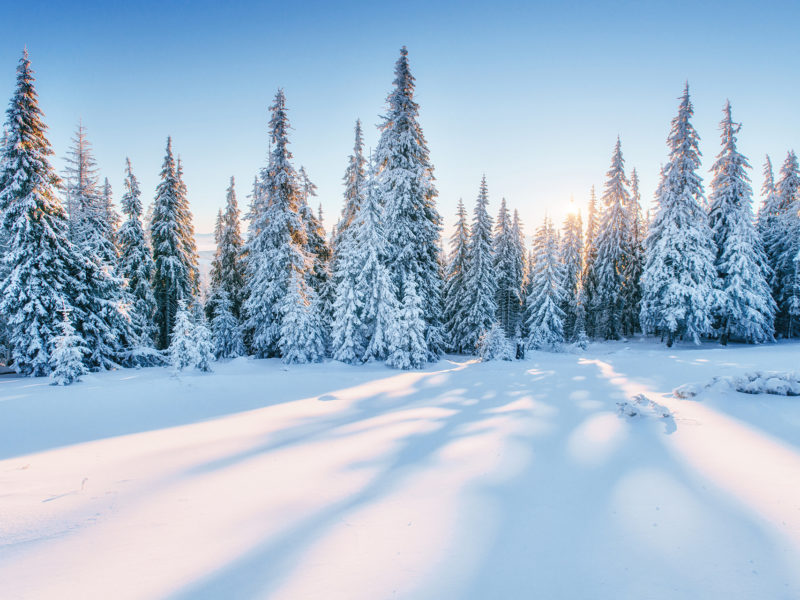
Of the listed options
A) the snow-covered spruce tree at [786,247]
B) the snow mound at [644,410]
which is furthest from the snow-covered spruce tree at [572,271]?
the snow mound at [644,410]

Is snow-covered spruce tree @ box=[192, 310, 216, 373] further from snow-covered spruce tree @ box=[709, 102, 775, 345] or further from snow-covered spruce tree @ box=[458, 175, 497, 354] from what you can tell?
snow-covered spruce tree @ box=[709, 102, 775, 345]

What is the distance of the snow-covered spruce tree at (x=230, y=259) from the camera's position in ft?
90.3

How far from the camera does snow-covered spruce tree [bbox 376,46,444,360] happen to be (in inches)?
728

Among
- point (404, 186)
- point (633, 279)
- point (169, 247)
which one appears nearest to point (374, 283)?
point (404, 186)

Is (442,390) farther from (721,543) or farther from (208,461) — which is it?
(721,543)

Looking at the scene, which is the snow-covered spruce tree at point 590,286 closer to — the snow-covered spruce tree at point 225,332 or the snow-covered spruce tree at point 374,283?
the snow-covered spruce tree at point 374,283

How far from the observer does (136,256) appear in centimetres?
2214

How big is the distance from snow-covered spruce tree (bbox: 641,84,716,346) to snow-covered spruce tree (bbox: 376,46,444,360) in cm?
1536

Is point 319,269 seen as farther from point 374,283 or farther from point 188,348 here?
point 188,348

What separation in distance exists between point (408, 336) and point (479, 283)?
1090 centimetres

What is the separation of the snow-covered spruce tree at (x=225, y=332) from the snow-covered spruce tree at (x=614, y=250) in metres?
28.9

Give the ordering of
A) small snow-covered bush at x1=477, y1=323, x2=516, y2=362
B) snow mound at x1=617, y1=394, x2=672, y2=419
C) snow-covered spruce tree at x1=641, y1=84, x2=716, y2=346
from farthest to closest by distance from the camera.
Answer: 1. snow-covered spruce tree at x1=641, y1=84, x2=716, y2=346
2. small snow-covered bush at x1=477, y1=323, x2=516, y2=362
3. snow mound at x1=617, y1=394, x2=672, y2=419

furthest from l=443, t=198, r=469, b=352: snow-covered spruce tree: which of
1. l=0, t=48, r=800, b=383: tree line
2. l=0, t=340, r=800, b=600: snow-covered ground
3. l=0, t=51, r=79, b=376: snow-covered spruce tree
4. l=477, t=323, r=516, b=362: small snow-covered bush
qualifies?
l=0, t=51, r=79, b=376: snow-covered spruce tree

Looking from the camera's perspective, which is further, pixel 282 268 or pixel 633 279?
pixel 633 279
